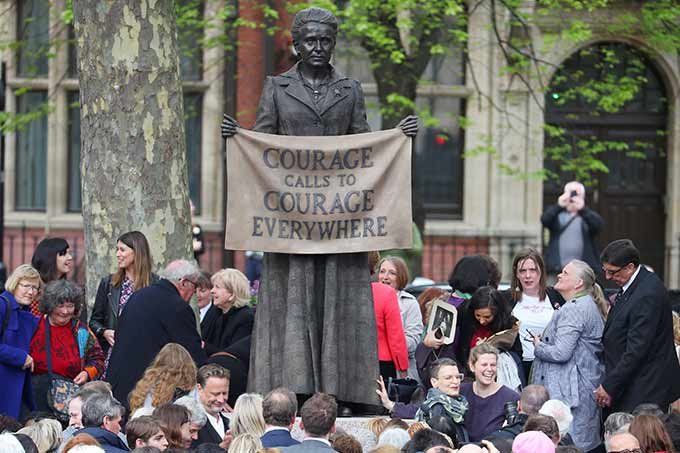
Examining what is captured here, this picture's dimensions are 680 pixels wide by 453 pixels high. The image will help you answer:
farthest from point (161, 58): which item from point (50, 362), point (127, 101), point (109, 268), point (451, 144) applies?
Result: point (451, 144)

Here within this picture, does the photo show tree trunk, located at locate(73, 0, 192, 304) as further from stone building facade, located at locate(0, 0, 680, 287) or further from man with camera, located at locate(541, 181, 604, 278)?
stone building facade, located at locate(0, 0, 680, 287)

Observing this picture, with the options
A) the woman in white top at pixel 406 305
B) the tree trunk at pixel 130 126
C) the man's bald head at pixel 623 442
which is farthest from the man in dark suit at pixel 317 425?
the tree trunk at pixel 130 126

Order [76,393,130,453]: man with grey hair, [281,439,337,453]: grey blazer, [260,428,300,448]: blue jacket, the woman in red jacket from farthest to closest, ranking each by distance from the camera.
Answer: the woman in red jacket → [76,393,130,453]: man with grey hair → [260,428,300,448]: blue jacket → [281,439,337,453]: grey blazer

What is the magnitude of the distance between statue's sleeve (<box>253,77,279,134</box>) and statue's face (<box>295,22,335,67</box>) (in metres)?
0.31

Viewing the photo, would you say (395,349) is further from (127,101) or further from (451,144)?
(451,144)

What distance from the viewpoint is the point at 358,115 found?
9688 mm

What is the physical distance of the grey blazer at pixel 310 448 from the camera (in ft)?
25.8

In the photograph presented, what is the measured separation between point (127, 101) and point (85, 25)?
75 cm

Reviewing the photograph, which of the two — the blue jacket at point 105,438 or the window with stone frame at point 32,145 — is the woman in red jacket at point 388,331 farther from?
the window with stone frame at point 32,145

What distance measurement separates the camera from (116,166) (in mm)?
12734

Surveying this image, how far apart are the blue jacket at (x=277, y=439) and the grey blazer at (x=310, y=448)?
0.21 metres

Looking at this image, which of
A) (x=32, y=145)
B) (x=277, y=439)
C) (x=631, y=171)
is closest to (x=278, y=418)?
(x=277, y=439)

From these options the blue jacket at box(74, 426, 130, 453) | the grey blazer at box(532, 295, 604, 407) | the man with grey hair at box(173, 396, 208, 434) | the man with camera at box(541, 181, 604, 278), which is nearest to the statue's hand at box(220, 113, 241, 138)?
the man with grey hair at box(173, 396, 208, 434)

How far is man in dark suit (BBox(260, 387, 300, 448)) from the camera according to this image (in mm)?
8211
